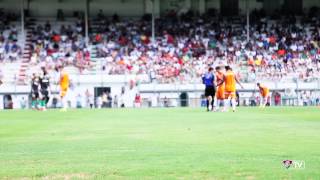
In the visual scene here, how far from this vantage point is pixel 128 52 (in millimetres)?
57312

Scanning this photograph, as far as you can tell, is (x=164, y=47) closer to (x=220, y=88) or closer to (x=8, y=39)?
(x=8, y=39)

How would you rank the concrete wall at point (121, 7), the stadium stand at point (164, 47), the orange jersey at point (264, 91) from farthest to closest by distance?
the concrete wall at point (121, 7) < the stadium stand at point (164, 47) < the orange jersey at point (264, 91)

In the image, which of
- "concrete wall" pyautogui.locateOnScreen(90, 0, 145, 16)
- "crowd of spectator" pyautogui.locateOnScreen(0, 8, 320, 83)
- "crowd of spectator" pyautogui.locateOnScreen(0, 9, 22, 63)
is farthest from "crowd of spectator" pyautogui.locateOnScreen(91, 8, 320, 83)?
"crowd of spectator" pyautogui.locateOnScreen(0, 9, 22, 63)

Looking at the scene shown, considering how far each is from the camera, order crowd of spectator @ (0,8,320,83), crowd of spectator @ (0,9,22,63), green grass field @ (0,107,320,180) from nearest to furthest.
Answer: green grass field @ (0,107,320,180), crowd of spectator @ (0,8,320,83), crowd of spectator @ (0,9,22,63)

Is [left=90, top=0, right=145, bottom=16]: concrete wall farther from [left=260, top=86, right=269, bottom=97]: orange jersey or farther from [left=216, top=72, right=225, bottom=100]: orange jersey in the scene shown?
[left=216, top=72, right=225, bottom=100]: orange jersey

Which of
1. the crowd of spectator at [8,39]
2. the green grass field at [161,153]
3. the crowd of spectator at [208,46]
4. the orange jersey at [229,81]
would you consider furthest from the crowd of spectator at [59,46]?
the green grass field at [161,153]

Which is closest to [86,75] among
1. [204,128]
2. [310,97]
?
[310,97]

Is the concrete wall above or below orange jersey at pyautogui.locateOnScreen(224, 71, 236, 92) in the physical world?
above

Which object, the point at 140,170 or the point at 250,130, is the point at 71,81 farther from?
the point at 140,170

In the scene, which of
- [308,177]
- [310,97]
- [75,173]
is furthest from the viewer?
[310,97]

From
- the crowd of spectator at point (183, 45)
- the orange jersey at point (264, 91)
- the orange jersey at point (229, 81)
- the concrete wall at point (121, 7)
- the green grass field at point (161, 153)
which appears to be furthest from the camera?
the concrete wall at point (121, 7)

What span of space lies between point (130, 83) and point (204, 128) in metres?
33.0

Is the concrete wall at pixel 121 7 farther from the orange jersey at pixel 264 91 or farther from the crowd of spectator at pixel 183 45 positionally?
the orange jersey at pixel 264 91

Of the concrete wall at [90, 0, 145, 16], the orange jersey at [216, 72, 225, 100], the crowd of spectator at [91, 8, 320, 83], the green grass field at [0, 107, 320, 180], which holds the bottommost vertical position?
the green grass field at [0, 107, 320, 180]
